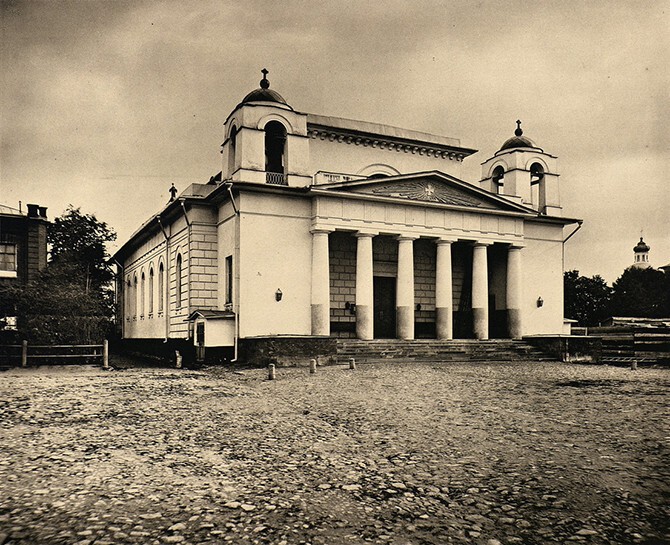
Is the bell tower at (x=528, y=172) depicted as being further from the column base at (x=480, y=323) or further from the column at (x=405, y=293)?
the column at (x=405, y=293)

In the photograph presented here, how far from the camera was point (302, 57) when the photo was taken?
1159 cm

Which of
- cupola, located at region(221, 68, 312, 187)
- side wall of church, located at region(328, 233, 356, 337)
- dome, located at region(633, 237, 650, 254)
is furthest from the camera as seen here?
dome, located at region(633, 237, 650, 254)

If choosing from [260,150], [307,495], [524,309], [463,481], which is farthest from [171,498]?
[524,309]

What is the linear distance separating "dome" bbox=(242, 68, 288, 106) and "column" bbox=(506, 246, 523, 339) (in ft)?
42.5

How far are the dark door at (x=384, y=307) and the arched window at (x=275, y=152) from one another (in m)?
7.02

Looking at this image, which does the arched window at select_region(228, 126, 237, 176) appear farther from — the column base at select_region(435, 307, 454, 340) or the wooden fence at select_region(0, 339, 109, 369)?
the column base at select_region(435, 307, 454, 340)

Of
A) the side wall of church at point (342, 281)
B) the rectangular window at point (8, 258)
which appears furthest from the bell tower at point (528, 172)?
the rectangular window at point (8, 258)

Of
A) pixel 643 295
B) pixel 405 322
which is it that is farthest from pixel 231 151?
pixel 643 295

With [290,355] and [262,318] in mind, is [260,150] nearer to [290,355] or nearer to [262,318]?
[262,318]

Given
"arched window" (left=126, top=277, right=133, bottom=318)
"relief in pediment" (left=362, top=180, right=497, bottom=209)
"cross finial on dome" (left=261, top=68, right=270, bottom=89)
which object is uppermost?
"cross finial on dome" (left=261, top=68, right=270, bottom=89)

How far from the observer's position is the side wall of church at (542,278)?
100 ft

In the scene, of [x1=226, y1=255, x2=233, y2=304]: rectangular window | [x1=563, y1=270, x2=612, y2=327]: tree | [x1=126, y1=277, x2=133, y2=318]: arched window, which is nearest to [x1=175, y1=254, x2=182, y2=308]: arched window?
[x1=226, y1=255, x2=233, y2=304]: rectangular window

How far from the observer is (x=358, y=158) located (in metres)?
29.4

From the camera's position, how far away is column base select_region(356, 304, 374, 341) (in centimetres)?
2506
